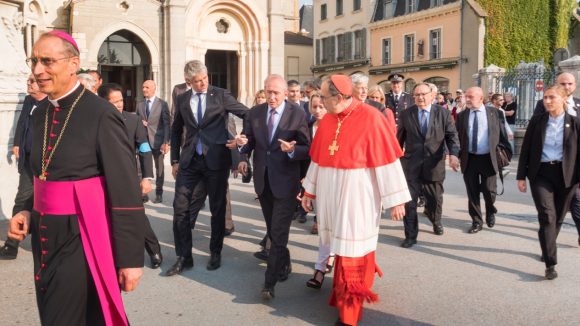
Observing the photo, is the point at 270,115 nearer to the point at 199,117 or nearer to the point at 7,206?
the point at 199,117

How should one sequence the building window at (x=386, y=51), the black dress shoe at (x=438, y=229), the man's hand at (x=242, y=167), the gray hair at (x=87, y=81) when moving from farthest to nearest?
the building window at (x=386, y=51) → the black dress shoe at (x=438, y=229) → the gray hair at (x=87, y=81) → the man's hand at (x=242, y=167)

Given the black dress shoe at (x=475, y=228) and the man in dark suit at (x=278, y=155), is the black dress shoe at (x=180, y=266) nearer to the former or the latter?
the man in dark suit at (x=278, y=155)

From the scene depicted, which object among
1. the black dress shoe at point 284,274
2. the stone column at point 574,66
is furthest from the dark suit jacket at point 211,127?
the stone column at point 574,66

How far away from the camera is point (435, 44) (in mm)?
37156

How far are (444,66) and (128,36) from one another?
773 inches

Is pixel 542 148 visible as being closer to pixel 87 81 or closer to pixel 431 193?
pixel 431 193

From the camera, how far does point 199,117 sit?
6004 millimetres

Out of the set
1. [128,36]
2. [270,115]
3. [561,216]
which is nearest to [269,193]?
[270,115]

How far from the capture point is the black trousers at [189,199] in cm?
592

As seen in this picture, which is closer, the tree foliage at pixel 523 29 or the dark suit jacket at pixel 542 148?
the dark suit jacket at pixel 542 148

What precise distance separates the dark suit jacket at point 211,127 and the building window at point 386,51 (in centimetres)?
3638

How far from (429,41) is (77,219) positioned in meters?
37.0

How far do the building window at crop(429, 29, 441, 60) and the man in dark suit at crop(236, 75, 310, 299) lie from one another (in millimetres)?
33206

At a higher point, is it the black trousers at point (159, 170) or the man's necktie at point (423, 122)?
the man's necktie at point (423, 122)
